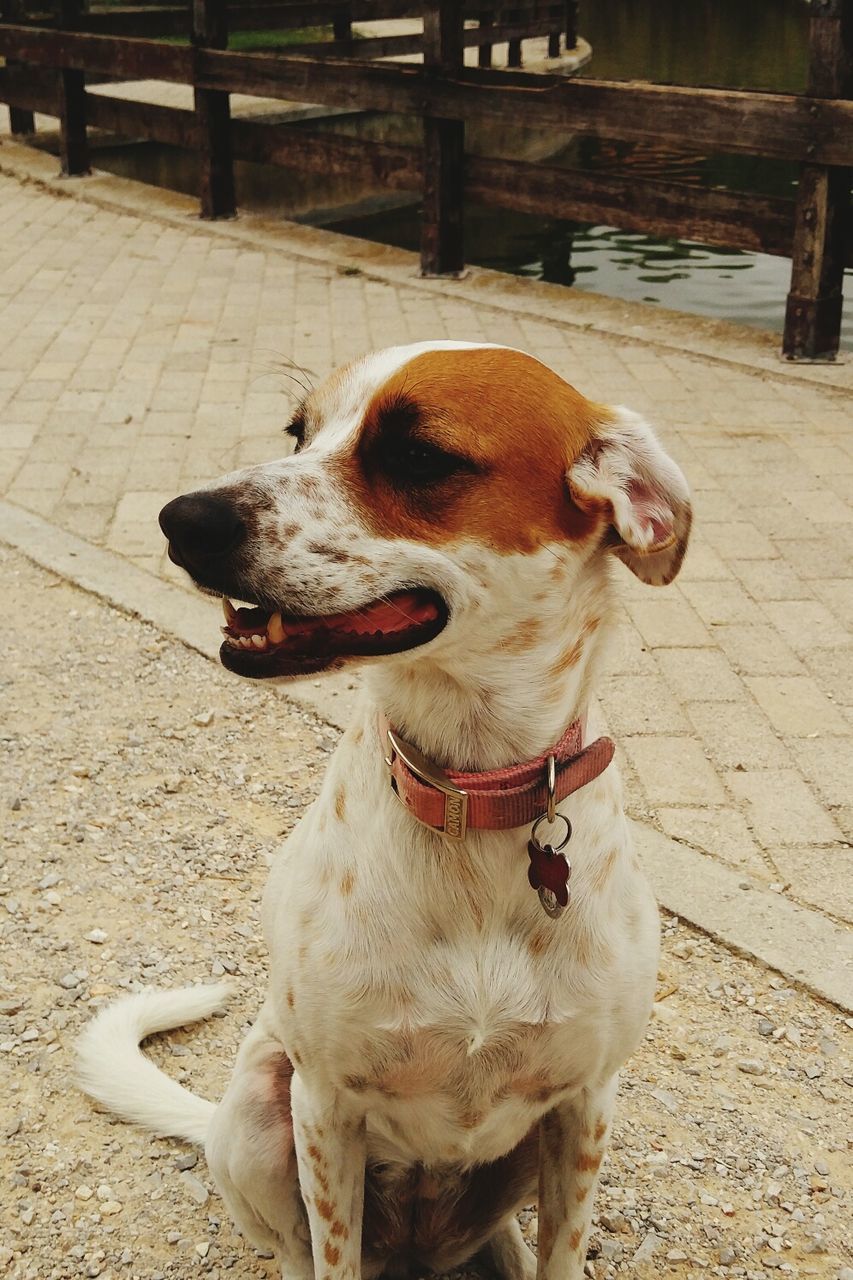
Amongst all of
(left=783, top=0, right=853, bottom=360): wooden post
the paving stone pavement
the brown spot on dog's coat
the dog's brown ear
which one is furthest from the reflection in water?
the brown spot on dog's coat

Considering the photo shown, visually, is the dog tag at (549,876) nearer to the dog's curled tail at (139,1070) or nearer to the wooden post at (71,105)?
the dog's curled tail at (139,1070)

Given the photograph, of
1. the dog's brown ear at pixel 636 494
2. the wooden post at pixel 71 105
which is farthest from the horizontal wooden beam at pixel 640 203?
the dog's brown ear at pixel 636 494

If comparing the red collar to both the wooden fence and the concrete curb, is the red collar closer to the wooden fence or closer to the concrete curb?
the concrete curb

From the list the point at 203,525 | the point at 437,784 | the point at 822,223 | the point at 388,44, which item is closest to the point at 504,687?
the point at 437,784

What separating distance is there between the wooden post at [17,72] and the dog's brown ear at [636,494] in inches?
515

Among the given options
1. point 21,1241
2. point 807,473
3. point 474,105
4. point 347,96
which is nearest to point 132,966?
point 21,1241

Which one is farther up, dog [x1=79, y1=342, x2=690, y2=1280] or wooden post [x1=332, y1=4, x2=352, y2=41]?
wooden post [x1=332, y1=4, x2=352, y2=41]

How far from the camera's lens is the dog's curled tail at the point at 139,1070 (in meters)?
2.64

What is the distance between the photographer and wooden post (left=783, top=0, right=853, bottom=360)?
22.1 ft

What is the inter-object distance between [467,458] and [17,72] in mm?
13273

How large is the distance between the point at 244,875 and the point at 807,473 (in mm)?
3692

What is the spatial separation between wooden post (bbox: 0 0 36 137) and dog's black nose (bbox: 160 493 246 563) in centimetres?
1307

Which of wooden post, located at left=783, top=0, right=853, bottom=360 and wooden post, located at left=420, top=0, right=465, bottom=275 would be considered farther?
wooden post, located at left=420, top=0, right=465, bottom=275

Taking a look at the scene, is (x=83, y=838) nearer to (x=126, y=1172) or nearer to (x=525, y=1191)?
(x=126, y=1172)
